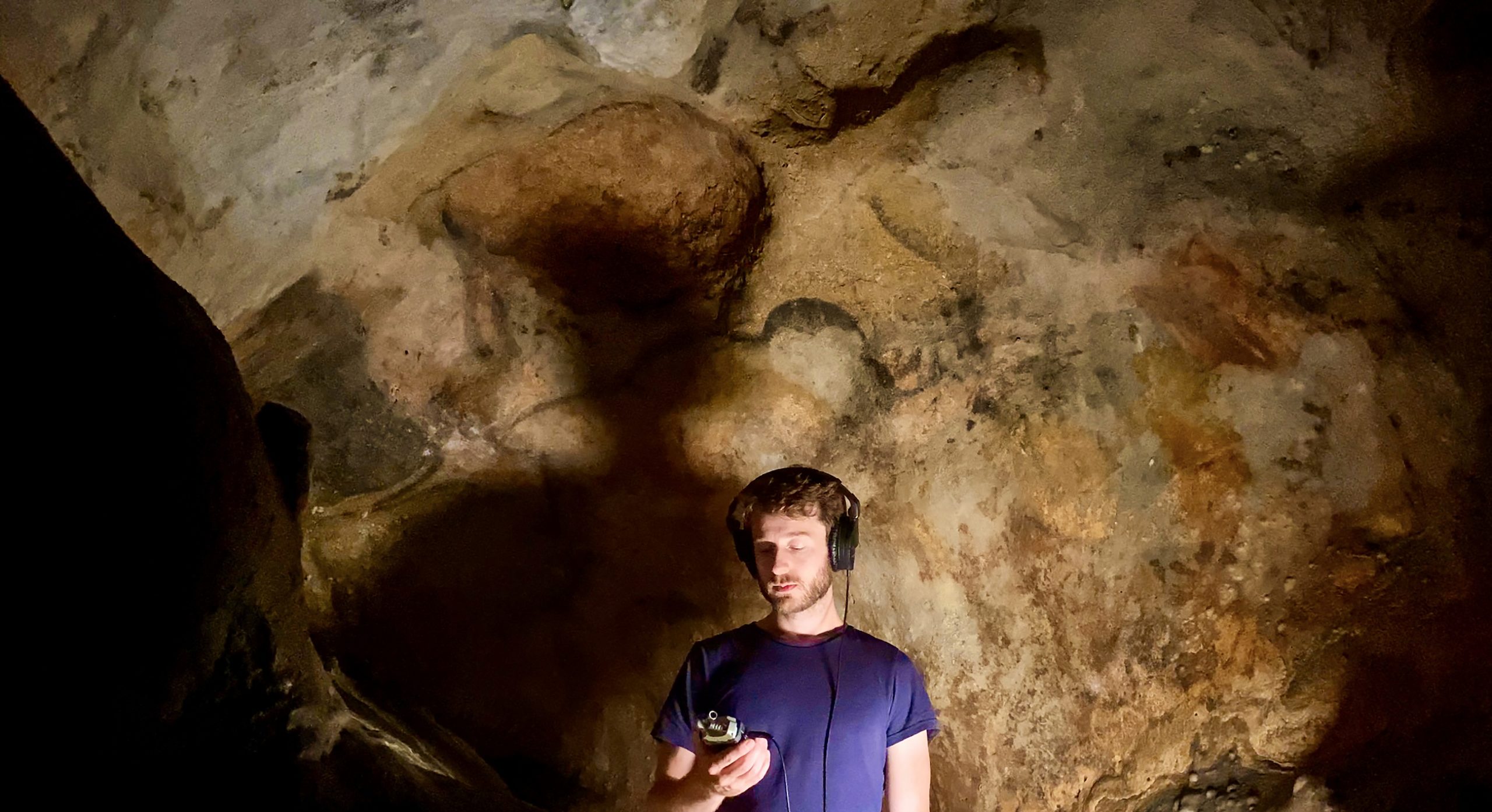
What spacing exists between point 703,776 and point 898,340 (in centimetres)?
119

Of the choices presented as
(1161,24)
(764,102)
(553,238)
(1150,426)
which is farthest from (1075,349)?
(553,238)

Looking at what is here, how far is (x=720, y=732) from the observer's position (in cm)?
149

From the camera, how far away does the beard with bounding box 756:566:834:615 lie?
67.8 inches

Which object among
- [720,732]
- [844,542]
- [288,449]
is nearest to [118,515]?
[288,449]

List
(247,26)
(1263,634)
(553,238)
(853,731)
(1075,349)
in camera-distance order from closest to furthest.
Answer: (247,26), (853,731), (1263,634), (1075,349), (553,238)

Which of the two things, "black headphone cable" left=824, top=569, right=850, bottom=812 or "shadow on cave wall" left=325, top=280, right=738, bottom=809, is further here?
"shadow on cave wall" left=325, top=280, right=738, bottom=809

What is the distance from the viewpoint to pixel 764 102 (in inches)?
78.4

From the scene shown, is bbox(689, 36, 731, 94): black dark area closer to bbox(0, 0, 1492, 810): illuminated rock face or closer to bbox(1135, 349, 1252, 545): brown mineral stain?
bbox(0, 0, 1492, 810): illuminated rock face

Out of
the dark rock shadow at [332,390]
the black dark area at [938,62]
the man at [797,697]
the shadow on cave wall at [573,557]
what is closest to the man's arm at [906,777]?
the man at [797,697]

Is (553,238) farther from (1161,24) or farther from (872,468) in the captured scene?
(1161,24)

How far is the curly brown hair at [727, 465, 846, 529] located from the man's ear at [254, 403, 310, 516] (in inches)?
31.9

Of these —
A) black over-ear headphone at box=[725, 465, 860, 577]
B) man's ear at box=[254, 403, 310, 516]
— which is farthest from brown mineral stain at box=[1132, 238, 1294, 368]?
man's ear at box=[254, 403, 310, 516]

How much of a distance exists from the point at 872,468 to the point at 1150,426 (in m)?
0.67

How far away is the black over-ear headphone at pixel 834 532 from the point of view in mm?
1783
